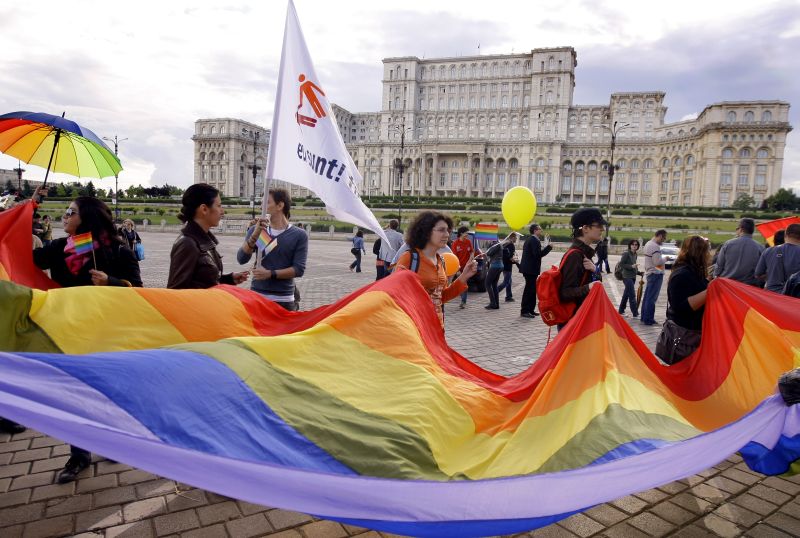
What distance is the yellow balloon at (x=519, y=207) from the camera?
27.1ft

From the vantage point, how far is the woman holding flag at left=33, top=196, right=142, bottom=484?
3.65 metres

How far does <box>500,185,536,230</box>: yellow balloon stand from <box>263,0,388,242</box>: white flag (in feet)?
15.0

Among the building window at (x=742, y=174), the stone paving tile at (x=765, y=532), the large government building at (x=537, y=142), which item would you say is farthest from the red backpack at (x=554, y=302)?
the building window at (x=742, y=174)

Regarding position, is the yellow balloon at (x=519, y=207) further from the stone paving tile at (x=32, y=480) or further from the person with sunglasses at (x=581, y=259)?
the stone paving tile at (x=32, y=480)

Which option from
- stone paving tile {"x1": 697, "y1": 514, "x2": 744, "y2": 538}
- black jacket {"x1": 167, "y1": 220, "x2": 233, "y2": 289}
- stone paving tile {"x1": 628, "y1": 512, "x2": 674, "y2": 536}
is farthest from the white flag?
stone paving tile {"x1": 697, "y1": 514, "x2": 744, "y2": 538}

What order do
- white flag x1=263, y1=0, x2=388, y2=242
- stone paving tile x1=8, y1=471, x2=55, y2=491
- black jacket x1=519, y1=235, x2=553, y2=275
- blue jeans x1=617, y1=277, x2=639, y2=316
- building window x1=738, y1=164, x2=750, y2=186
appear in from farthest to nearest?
building window x1=738, y1=164, x2=750, y2=186, blue jeans x1=617, y1=277, x2=639, y2=316, black jacket x1=519, y1=235, x2=553, y2=275, white flag x1=263, y1=0, x2=388, y2=242, stone paving tile x1=8, y1=471, x2=55, y2=491

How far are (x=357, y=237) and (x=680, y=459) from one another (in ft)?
50.1

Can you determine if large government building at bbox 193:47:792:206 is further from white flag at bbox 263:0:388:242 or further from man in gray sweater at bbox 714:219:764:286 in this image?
white flag at bbox 263:0:388:242

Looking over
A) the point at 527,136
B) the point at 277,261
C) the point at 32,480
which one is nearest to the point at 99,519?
the point at 32,480

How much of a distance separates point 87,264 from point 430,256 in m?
2.66

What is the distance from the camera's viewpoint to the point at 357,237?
17109 millimetres

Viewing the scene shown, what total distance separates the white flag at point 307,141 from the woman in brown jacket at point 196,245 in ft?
1.41

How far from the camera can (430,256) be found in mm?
4512

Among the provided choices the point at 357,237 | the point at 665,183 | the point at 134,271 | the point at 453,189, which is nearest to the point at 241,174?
the point at 453,189
